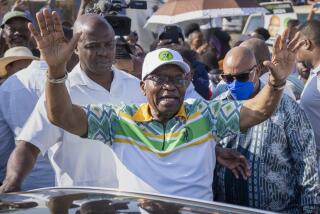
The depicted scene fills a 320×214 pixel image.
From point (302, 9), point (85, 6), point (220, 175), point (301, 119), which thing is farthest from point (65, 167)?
point (302, 9)

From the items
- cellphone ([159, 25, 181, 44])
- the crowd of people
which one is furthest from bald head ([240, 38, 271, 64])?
cellphone ([159, 25, 181, 44])

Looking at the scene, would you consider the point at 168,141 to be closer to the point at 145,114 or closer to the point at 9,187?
the point at 145,114

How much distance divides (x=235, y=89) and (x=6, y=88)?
1513 millimetres

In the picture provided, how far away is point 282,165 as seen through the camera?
169 inches

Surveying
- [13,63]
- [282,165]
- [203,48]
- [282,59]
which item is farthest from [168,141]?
[203,48]

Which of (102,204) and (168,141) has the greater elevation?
(168,141)

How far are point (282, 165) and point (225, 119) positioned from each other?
615 millimetres

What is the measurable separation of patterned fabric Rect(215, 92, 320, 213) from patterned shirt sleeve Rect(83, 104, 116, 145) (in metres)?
0.89

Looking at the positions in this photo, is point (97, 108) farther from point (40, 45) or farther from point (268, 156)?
point (268, 156)

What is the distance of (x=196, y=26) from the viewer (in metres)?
11.9

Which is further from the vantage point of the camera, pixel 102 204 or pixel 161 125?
pixel 161 125

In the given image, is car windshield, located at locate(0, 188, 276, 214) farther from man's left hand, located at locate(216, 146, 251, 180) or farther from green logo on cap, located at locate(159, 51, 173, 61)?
man's left hand, located at locate(216, 146, 251, 180)

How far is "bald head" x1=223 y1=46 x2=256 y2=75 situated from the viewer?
15.5 ft

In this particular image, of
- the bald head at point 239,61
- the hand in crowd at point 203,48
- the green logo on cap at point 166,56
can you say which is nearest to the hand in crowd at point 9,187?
the green logo on cap at point 166,56
